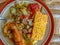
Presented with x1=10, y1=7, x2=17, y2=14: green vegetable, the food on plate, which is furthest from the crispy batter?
x1=10, y1=7, x2=17, y2=14: green vegetable

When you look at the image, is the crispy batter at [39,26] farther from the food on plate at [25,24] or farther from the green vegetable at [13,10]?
the green vegetable at [13,10]

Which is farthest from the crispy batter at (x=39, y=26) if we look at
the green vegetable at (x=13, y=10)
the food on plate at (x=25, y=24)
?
the green vegetable at (x=13, y=10)

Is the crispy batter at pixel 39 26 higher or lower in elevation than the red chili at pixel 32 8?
lower

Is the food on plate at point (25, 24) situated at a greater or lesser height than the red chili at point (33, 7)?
lesser

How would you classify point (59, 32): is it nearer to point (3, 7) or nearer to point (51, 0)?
point (51, 0)

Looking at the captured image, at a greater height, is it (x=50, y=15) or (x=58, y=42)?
(x=50, y=15)

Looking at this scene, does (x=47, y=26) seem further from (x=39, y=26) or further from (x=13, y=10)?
(x=13, y=10)

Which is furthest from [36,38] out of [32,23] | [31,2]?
[31,2]
